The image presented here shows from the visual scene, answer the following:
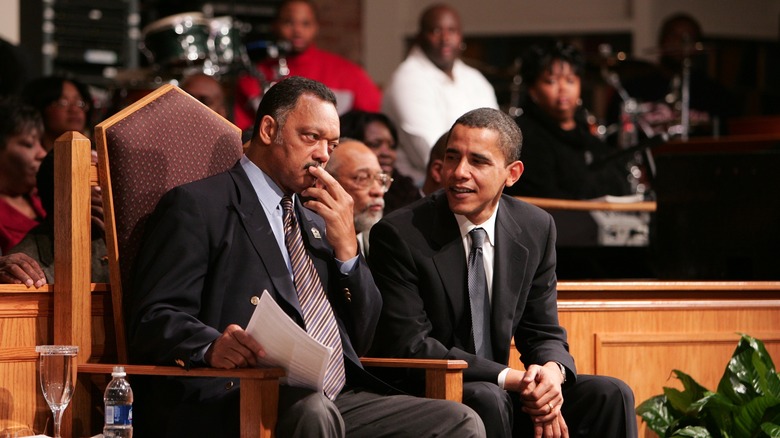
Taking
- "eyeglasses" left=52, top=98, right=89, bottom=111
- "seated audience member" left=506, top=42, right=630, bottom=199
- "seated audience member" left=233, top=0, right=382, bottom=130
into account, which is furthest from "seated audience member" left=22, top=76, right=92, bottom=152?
"seated audience member" left=506, top=42, right=630, bottom=199

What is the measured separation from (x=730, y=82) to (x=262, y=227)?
710 centimetres

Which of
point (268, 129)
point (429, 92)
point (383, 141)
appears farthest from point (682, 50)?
point (268, 129)

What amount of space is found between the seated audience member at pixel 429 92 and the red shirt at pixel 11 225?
74.3 inches

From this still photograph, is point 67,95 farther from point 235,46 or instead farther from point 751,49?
point 751,49

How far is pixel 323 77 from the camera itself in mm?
6488

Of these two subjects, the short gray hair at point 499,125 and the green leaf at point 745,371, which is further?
the green leaf at point 745,371

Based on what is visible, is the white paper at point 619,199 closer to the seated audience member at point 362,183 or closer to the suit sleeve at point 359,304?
the seated audience member at point 362,183

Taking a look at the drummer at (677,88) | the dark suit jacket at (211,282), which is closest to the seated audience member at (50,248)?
the dark suit jacket at (211,282)

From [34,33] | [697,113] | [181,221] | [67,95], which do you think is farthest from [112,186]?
[697,113]

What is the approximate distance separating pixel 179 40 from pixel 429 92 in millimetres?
1315

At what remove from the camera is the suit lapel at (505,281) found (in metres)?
3.36

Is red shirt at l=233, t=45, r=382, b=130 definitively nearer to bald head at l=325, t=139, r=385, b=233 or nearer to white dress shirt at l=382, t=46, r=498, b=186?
white dress shirt at l=382, t=46, r=498, b=186

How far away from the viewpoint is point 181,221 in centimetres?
291

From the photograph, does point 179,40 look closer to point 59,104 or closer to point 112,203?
point 59,104
